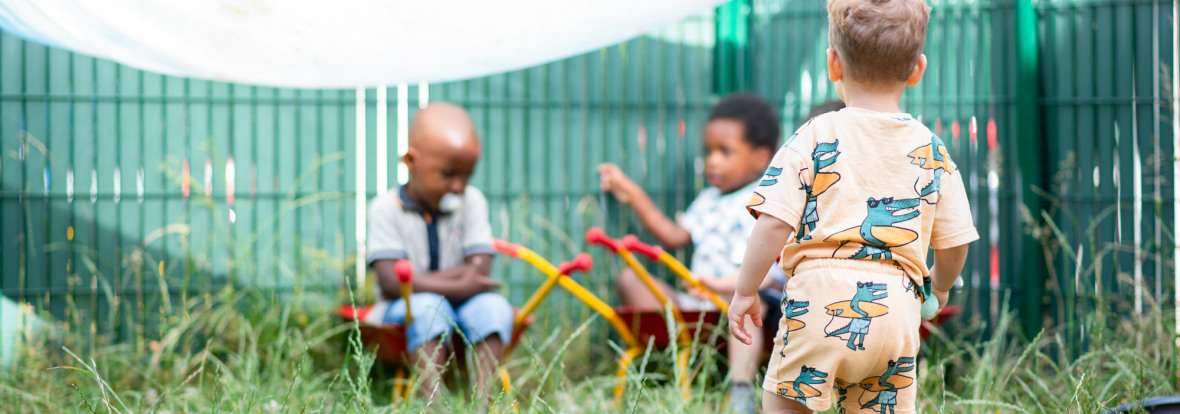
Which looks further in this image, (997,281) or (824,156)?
(997,281)

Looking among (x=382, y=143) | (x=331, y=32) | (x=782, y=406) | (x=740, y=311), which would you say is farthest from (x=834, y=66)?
(x=382, y=143)

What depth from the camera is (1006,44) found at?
366cm

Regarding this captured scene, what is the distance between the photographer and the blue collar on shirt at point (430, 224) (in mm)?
3145

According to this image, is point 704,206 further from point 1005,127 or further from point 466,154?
point 1005,127

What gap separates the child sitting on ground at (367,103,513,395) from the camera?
9.61ft

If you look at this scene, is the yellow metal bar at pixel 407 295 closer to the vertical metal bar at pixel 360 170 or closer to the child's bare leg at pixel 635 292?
the child's bare leg at pixel 635 292

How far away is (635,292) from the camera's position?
3480mm

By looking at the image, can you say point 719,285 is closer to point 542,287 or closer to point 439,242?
point 542,287

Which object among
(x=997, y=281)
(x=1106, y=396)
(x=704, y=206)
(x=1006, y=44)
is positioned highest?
(x=1006, y=44)

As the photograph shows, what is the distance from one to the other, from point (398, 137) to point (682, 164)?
1207mm

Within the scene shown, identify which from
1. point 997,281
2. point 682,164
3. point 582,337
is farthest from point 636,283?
point 997,281

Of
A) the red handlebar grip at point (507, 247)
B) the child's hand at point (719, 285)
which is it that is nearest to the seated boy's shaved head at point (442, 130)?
the red handlebar grip at point (507, 247)

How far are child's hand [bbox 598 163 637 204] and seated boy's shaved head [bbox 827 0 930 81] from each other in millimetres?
2063

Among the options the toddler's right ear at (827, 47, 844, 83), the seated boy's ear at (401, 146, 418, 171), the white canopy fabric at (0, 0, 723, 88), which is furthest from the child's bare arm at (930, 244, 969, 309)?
the seated boy's ear at (401, 146, 418, 171)
